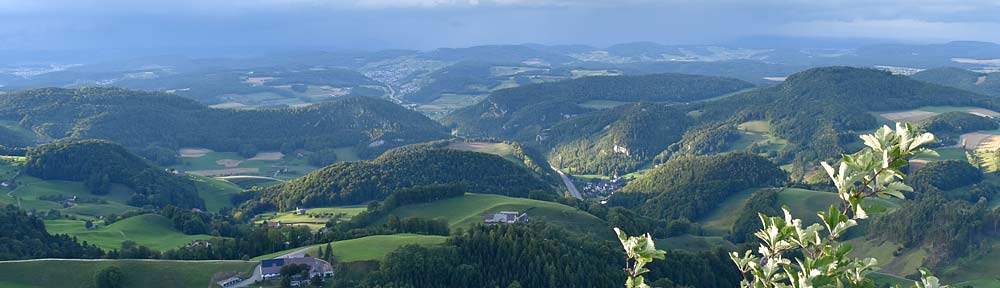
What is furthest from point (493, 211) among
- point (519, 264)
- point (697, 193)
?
point (697, 193)

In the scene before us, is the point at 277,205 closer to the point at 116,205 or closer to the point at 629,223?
the point at 116,205

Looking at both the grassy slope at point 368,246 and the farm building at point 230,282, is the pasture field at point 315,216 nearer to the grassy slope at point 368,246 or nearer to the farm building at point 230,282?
the grassy slope at point 368,246

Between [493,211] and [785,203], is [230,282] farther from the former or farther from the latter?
[785,203]

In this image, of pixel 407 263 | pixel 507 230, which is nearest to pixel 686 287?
pixel 507 230

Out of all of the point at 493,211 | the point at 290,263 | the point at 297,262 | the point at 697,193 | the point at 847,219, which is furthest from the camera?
the point at 697,193

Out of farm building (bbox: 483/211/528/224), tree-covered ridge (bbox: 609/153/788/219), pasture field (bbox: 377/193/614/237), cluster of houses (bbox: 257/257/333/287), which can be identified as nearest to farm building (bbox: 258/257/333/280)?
cluster of houses (bbox: 257/257/333/287)

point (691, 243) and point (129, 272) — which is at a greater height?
point (129, 272)
